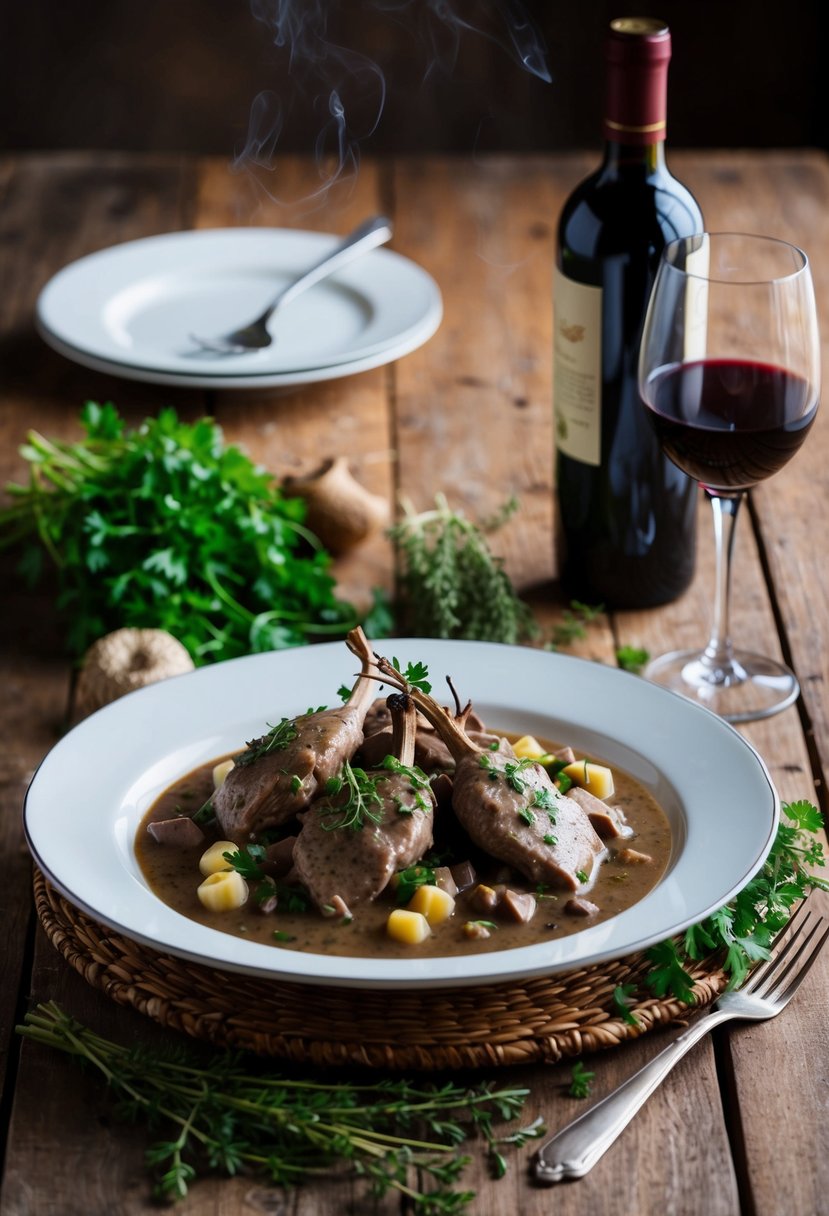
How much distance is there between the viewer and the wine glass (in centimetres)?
201

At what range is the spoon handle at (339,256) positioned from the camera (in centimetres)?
325

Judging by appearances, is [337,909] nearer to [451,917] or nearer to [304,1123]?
[451,917]

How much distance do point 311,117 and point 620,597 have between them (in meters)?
4.43

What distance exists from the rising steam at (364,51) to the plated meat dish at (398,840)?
4.18 metres

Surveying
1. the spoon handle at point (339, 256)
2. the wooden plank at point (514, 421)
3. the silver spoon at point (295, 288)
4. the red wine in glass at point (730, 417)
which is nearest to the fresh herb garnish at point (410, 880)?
the wooden plank at point (514, 421)

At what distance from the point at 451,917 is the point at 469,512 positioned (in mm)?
1341

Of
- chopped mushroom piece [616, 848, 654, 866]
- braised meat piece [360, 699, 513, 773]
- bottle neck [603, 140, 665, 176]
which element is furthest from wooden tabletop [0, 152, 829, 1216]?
bottle neck [603, 140, 665, 176]

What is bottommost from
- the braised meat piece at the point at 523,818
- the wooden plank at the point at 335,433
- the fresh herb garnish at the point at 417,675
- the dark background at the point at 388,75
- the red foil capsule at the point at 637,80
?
the dark background at the point at 388,75

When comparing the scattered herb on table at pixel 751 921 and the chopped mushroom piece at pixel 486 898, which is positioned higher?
the chopped mushroom piece at pixel 486 898

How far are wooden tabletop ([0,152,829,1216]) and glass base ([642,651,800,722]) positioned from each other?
0.12 ft

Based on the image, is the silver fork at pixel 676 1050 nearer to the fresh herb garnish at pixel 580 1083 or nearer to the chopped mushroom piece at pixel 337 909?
the fresh herb garnish at pixel 580 1083

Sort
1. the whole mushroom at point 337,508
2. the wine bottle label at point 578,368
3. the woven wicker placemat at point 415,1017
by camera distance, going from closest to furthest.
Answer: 1. the woven wicker placemat at point 415,1017
2. the wine bottle label at point 578,368
3. the whole mushroom at point 337,508

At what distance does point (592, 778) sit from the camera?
181 cm

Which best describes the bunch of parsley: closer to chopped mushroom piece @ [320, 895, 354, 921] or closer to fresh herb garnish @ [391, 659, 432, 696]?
fresh herb garnish @ [391, 659, 432, 696]
